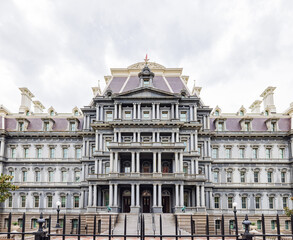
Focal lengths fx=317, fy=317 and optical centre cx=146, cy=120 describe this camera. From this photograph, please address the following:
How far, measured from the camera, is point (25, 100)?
5278 centimetres

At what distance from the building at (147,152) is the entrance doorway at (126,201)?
0.13 m

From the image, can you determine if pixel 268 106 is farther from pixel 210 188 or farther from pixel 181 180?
pixel 181 180

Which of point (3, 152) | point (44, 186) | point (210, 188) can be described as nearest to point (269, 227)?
point (210, 188)

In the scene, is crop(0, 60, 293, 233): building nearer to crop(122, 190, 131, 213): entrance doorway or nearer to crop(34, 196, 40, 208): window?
crop(34, 196, 40, 208): window

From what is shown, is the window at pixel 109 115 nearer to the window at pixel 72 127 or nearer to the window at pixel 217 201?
the window at pixel 72 127

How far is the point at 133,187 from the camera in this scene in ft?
126

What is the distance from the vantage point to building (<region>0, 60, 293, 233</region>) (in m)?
41.1

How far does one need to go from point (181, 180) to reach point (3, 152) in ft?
84.6

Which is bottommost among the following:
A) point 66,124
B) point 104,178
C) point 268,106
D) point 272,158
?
point 104,178

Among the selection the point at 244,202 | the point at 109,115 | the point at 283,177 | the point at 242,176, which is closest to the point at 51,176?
the point at 109,115

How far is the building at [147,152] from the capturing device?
4106cm

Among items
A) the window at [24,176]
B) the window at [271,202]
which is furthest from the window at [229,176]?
the window at [24,176]

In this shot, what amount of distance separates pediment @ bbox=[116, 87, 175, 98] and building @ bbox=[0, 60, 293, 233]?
0.14m

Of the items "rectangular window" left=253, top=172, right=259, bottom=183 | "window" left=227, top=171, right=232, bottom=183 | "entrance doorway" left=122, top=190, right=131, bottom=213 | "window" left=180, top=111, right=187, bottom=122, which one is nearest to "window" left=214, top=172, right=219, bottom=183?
"window" left=227, top=171, right=232, bottom=183
